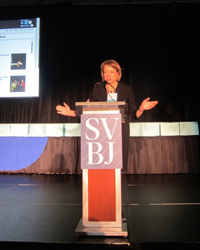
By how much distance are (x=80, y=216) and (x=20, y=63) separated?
3.16m

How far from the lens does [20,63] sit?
12.8 ft

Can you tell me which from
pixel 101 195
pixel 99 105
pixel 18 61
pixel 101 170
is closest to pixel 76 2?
pixel 18 61

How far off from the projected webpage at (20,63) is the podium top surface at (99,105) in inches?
112

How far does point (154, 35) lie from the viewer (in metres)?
4.01

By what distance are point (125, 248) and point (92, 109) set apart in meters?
0.79

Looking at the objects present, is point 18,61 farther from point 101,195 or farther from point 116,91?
point 101,195

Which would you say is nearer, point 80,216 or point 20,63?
point 80,216

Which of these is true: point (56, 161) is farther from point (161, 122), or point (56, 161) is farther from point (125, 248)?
point (125, 248)

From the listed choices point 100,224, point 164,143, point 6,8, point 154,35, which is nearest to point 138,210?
point 100,224

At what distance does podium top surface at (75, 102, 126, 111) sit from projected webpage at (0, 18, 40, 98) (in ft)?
9.30

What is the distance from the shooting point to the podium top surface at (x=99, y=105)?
4.09 feet

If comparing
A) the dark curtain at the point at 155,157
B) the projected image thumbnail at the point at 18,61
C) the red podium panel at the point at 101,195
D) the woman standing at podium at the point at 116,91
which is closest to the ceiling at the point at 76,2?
the projected image thumbnail at the point at 18,61

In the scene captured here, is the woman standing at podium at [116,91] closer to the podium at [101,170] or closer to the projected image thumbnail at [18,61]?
the podium at [101,170]

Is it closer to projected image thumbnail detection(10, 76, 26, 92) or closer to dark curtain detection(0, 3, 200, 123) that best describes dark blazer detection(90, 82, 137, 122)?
dark curtain detection(0, 3, 200, 123)
